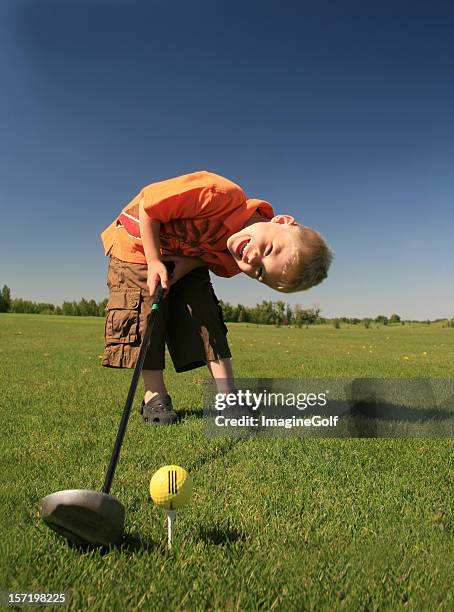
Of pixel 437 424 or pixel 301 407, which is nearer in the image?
pixel 437 424

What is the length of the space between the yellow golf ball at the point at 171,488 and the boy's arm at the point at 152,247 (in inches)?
82.2

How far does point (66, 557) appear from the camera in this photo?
2268mm

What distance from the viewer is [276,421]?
4957 mm

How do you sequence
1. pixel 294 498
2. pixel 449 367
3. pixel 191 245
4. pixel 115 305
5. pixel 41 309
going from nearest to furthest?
1. pixel 294 498
2. pixel 191 245
3. pixel 115 305
4. pixel 449 367
5. pixel 41 309

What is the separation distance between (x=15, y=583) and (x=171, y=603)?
62cm

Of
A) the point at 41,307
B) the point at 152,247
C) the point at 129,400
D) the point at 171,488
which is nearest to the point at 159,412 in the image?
the point at 152,247

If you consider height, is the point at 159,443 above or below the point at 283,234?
below

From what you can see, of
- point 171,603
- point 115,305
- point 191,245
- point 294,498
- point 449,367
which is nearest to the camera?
point 171,603

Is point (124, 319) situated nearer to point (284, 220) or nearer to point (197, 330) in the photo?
point (197, 330)

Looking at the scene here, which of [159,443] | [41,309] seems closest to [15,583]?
[159,443]

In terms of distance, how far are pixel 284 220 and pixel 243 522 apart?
2.35 meters

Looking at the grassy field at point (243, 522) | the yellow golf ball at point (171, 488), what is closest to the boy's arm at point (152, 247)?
the grassy field at point (243, 522)

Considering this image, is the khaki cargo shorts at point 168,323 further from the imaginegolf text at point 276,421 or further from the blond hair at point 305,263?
the blond hair at point 305,263

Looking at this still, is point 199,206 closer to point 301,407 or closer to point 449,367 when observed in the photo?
Answer: point 301,407
